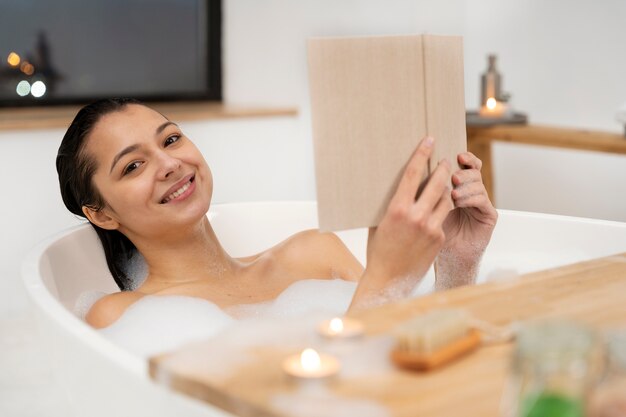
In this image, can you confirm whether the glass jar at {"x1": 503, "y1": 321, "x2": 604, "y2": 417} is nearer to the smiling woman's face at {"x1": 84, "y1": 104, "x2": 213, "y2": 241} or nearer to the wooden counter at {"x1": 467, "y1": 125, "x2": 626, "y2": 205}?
the smiling woman's face at {"x1": 84, "y1": 104, "x2": 213, "y2": 241}

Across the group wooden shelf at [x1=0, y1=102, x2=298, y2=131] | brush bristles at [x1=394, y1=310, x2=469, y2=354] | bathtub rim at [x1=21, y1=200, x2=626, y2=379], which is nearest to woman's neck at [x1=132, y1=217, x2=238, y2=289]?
bathtub rim at [x1=21, y1=200, x2=626, y2=379]

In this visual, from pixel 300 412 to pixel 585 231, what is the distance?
57.1 inches

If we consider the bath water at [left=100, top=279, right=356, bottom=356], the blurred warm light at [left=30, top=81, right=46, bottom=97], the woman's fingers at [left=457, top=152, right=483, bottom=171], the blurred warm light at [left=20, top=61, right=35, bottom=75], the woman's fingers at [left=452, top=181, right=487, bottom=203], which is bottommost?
the bath water at [left=100, top=279, right=356, bottom=356]

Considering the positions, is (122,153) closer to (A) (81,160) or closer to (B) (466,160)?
(A) (81,160)

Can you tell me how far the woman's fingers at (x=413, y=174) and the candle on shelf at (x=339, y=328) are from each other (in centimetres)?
35

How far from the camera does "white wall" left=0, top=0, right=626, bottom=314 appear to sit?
3.50 meters

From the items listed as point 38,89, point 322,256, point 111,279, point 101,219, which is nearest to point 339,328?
point 101,219

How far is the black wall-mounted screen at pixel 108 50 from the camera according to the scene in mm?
3135

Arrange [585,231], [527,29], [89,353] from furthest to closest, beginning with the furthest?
[527,29]
[585,231]
[89,353]

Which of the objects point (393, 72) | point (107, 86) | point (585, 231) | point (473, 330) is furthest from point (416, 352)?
point (107, 86)

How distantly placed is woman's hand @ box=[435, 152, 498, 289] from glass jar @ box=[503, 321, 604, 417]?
79 cm

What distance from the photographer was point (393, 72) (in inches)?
48.7

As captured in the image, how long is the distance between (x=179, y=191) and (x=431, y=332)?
1.05m

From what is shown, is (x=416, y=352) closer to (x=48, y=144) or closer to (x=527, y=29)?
(x=48, y=144)
